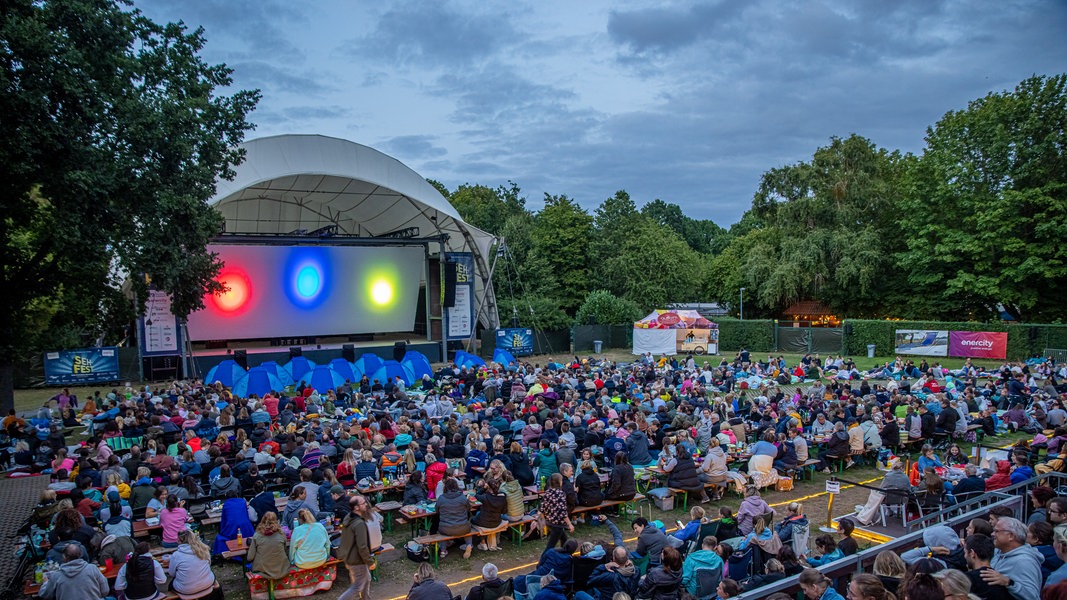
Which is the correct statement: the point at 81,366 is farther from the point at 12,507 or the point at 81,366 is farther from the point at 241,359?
the point at 12,507

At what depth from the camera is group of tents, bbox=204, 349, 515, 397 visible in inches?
744

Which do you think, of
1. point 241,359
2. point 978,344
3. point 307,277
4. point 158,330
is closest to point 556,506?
point 241,359

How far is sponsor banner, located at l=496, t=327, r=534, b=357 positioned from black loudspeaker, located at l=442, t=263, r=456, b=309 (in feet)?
11.1

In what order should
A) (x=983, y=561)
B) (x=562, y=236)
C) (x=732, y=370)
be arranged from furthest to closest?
(x=562, y=236)
(x=732, y=370)
(x=983, y=561)

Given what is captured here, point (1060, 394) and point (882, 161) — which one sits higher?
point (882, 161)

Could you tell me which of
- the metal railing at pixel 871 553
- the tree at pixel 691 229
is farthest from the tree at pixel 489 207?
the tree at pixel 691 229

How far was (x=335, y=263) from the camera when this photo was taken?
28078 mm

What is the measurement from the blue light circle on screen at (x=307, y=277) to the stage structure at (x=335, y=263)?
0.04m

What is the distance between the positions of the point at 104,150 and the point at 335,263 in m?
17.3

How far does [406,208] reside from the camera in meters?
29.2

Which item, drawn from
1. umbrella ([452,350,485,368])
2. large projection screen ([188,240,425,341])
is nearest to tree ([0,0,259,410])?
umbrella ([452,350,485,368])

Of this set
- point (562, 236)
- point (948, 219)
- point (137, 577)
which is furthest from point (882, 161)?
point (137, 577)

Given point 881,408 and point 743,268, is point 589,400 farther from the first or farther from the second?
point 743,268

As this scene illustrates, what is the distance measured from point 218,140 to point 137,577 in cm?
1000
